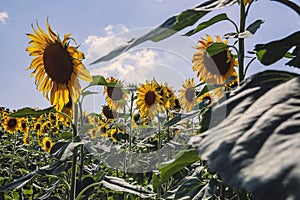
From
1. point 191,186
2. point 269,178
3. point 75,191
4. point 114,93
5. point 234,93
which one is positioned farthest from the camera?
point 114,93

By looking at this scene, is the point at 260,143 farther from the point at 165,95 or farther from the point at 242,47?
the point at 165,95

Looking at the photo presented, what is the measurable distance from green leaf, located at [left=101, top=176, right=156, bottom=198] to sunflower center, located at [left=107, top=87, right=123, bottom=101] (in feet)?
8.88

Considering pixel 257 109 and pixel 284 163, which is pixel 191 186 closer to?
pixel 257 109

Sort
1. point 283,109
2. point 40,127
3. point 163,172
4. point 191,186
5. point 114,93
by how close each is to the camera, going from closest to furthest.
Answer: point 283,109 < point 163,172 < point 191,186 < point 114,93 < point 40,127

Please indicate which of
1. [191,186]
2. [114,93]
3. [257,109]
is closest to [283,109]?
[257,109]

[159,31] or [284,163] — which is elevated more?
[159,31]

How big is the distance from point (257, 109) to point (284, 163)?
13 cm

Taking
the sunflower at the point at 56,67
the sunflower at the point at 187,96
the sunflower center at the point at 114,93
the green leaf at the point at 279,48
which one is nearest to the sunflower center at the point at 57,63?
the sunflower at the point at 56,67

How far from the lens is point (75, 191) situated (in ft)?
4.69

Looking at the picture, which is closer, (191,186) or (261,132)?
(261,132)

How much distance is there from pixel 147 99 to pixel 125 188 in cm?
303

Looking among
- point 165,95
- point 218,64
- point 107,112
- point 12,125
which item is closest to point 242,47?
point 218,64

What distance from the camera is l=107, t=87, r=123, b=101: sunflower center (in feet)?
13.3

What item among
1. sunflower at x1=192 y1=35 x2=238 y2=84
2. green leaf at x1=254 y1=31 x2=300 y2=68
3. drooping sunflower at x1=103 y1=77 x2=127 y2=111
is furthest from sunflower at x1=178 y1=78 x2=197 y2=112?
green leaf at x1=254 y1=31 x2=300 y2=68
